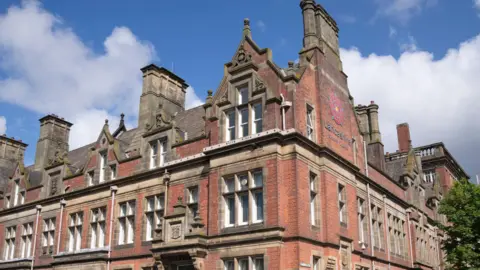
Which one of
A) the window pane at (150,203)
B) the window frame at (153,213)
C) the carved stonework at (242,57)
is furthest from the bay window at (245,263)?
the carved stonework at (242,57)

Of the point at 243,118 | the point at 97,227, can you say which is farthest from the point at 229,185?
the point at 97,227

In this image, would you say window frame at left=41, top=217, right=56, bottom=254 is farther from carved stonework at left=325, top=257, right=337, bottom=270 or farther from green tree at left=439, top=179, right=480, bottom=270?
green tree at left=439, top=179, right=480, bottom=270

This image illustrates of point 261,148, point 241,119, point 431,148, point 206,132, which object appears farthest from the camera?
point 431,148

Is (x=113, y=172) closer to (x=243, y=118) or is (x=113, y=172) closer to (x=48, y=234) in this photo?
(x=48, y=234)

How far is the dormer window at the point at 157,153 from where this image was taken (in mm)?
27422

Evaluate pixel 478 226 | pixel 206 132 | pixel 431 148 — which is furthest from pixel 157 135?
pixel 431 148

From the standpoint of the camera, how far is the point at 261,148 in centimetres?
2161

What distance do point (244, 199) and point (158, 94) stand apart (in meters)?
14.6

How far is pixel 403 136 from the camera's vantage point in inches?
1722

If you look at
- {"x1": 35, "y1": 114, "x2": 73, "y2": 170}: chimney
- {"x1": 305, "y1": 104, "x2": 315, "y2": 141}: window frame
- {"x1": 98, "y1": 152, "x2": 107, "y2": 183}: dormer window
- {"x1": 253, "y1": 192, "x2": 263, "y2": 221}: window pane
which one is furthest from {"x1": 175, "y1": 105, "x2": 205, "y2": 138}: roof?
{"x1": 35, "y1": 114, "x2": 73, "y2": 170}: chimney

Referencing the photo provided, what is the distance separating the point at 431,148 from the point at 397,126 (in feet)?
33.9

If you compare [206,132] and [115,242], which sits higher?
[206,132]

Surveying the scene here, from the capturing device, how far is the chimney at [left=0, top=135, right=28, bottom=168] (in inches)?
1763

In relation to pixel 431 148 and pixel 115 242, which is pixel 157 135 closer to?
pixel 115 242
